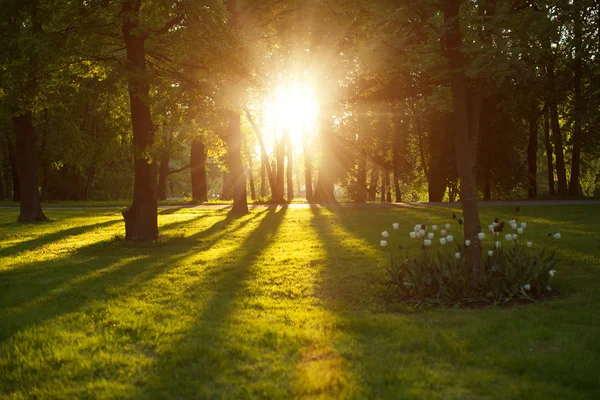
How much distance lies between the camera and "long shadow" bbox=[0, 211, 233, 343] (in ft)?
24.6

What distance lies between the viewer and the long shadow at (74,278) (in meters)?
7.50

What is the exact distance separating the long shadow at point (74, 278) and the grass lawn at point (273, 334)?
0.14 ft

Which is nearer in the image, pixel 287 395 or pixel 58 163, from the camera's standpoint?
pixel 287 395

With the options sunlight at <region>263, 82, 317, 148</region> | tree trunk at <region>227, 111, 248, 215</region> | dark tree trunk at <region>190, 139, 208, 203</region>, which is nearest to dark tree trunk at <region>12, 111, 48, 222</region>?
tree trunk at <region>227, 111, 248, 215</region>

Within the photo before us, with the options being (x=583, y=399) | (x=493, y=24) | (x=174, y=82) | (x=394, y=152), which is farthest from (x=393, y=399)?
(x=394, y=152)

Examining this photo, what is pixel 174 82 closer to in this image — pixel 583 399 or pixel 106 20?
pixel 106 20

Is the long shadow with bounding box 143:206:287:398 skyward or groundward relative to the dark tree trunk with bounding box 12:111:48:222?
groundward

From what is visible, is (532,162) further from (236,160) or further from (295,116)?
(236,160)

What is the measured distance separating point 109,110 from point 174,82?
436 cm

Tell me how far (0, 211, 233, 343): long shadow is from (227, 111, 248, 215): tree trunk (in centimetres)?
958

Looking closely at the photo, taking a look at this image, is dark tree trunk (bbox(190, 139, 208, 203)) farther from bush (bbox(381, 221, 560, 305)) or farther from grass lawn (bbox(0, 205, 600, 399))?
bush (bbox(381, 221, 560, 305))

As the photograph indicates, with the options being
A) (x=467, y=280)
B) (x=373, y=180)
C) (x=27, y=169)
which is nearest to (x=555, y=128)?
(x=373, y=180)

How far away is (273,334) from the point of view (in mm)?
6172

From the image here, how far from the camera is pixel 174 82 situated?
606 inches
